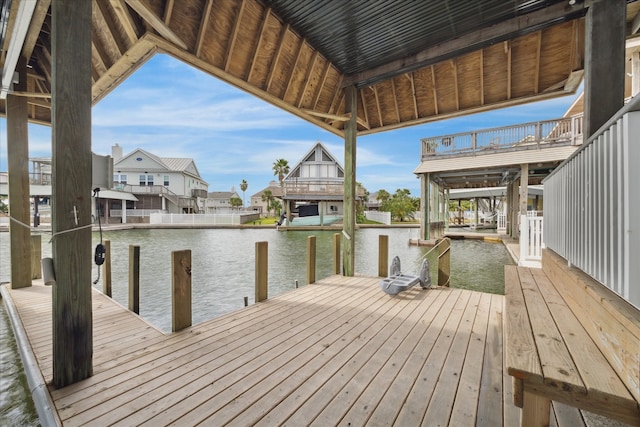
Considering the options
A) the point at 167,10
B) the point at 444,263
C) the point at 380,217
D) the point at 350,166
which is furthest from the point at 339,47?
the point at 380,217

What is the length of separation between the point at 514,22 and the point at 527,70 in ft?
3.48

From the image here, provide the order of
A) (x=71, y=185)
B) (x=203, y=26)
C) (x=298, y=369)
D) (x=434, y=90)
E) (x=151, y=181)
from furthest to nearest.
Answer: (x=151, y=181)
(x=434, y=90)
(x=203, y=26)
(x=298, y=369)
(x=71, y=185)

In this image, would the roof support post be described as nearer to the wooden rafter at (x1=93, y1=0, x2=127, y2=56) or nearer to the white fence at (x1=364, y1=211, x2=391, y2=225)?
the wooden rafter at (x1=93, y1=0, x2=127, y2=56)

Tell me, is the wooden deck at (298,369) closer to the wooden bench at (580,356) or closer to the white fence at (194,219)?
the wooden bench at (580,356)

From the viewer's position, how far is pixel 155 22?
8.27 ft

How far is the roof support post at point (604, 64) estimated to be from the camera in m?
2.68

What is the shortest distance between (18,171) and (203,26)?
11.7ft

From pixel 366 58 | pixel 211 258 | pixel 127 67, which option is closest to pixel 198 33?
pixel 127 67

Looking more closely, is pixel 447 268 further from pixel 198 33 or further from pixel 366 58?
pixel 198 33

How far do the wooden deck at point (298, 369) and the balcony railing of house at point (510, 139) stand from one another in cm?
973

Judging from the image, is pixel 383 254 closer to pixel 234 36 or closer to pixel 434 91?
pixel 434 91

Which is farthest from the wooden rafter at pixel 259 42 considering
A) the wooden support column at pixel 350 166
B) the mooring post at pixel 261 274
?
the mooring post at pixel 261 274

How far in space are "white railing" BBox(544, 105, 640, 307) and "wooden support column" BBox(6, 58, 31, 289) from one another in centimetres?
→ 612

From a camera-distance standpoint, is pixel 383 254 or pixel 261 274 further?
pixel 383 254
